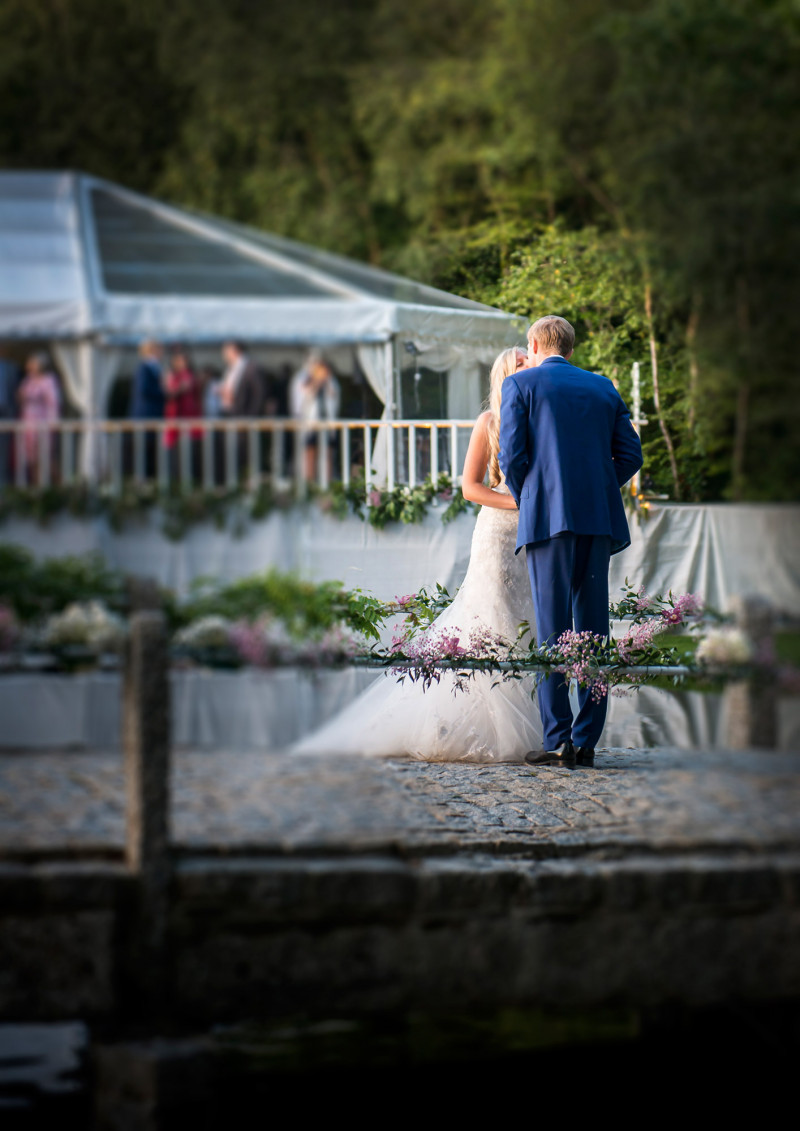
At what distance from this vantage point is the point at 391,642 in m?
3.15

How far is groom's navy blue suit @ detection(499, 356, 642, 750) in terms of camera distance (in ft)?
10.3

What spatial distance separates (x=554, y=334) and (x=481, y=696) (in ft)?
3.47

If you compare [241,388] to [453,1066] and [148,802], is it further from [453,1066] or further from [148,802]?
[453,1066]

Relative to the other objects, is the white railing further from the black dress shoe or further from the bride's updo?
the black dress shoe

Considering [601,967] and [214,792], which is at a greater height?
[214,792]

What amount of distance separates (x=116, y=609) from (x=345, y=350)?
1.93ft

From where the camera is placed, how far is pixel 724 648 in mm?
2805

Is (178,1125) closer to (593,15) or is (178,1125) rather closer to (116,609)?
(116,609)

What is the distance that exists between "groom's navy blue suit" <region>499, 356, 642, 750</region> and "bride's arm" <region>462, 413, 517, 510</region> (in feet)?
0.24

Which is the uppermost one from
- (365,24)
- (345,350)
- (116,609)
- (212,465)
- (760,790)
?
(365,24)

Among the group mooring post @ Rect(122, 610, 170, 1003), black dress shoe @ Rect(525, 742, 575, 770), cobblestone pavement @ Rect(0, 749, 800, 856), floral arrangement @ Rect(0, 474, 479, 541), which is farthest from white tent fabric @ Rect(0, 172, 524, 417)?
black dress shoe @ Rect(525, 742, 575, 770)

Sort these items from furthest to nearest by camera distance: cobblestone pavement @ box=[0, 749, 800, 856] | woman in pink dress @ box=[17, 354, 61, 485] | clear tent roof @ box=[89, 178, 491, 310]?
cobblestone pavement @ box=[0, 749, 800, 856] → clear tent roof @ box=[89, 178, 491, 310] → woman in pink dress @ box=[17, 354, 61, 485]

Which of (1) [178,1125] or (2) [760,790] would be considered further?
(2) [760,790]

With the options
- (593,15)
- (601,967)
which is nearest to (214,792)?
(601,967)
